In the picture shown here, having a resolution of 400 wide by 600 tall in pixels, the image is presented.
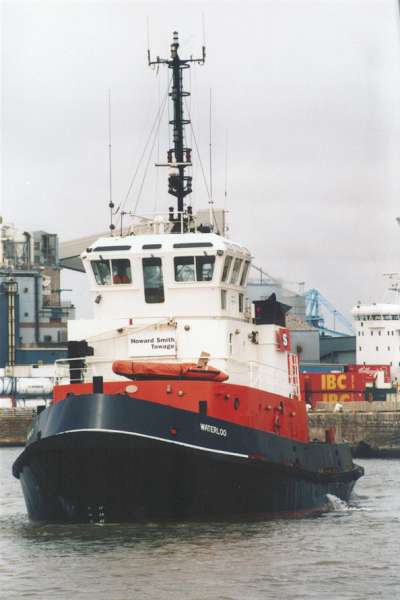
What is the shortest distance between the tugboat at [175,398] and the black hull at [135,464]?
0.08 ft

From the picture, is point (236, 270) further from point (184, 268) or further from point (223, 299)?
point (184, 268)

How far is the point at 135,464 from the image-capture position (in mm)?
26047

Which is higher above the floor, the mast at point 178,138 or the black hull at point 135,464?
the mast at point 178,138

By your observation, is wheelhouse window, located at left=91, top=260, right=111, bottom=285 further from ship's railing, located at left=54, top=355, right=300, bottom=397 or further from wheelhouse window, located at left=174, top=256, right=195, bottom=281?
ship's railing, located at left=54, top=355, right=300, bottom=397

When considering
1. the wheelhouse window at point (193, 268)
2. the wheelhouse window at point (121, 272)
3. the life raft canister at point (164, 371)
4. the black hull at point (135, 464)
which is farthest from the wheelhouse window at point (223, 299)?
the black hull at point (135, 464)

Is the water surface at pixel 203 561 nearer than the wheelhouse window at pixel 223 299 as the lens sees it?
Yes

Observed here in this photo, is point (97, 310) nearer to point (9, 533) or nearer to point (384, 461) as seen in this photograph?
point (9, 533)

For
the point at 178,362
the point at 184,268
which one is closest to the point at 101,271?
the point at 184,268

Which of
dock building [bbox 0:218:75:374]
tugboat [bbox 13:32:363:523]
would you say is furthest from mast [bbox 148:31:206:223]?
dock building [bbox 0:218:75:374]

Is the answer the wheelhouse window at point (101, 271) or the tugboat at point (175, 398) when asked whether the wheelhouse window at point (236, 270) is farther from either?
the wheelhouse window at point (101, 271)

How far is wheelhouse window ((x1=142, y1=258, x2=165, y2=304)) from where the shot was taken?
1180 inches

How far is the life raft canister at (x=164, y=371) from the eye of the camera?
88.5 ft

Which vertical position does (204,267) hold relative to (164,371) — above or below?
above

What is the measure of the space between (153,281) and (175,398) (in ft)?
12.0
